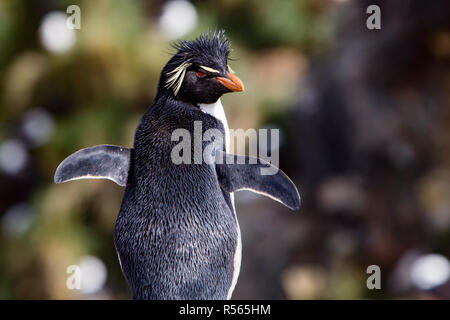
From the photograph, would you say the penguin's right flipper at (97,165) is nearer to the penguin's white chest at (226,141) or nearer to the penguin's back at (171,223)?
the penguin's back at (171,223)

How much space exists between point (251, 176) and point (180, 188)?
12 centimetres

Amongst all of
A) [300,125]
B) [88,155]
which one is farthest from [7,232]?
[88,155]

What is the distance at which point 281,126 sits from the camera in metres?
3.87

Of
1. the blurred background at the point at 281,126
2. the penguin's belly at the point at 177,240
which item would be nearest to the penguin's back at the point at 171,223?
the penguin's belly at the point at 177,240

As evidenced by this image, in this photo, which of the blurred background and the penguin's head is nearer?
the penguin's head

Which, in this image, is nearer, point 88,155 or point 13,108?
point 88,155

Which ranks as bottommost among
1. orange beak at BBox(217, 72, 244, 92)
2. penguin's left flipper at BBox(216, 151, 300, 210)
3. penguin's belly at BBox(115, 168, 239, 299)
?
penguin's belly at BBox(115, 168, 239, 299)

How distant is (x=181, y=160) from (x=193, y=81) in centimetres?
12

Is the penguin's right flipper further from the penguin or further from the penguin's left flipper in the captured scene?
the penguin's left flipper

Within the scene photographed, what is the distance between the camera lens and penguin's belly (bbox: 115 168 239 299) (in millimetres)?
829

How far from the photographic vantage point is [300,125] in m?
3.60

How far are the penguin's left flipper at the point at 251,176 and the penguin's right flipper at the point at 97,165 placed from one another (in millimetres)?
148

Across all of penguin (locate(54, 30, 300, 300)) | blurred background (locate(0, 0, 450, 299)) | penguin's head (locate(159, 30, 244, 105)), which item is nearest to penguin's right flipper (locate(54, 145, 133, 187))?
penguin (locate(54, 30, 300, 300))

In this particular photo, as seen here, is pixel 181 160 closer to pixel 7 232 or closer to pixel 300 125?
pixel 300 125
